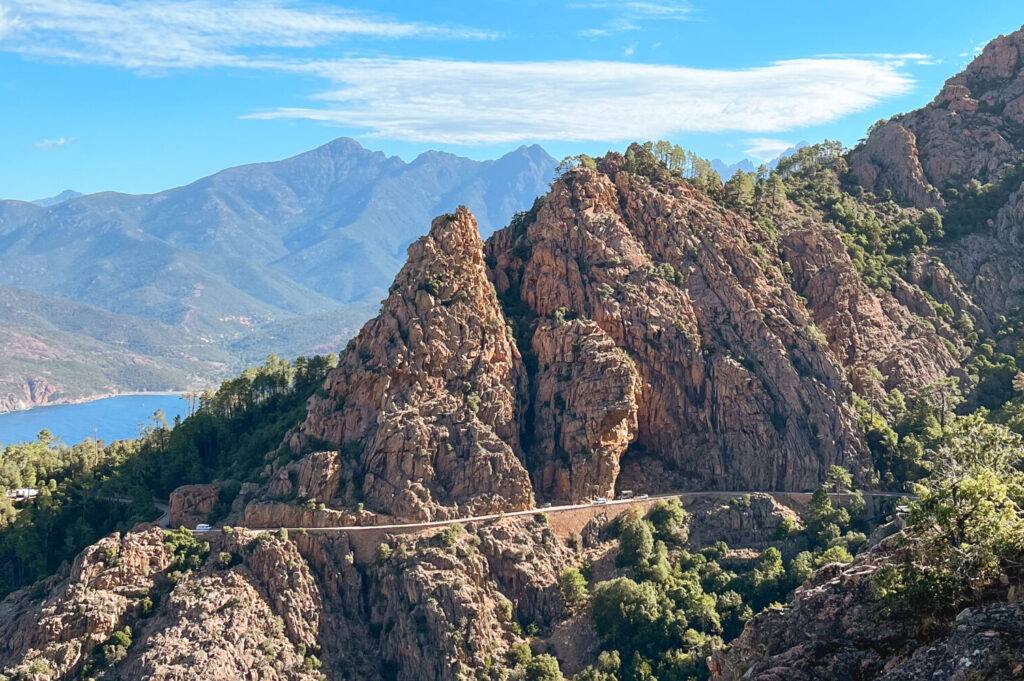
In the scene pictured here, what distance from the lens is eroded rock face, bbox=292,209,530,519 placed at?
10525cm

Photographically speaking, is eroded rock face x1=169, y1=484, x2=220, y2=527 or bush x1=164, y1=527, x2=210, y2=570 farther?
eroded rock face x1=169, y1=484, x2=220, y2=527

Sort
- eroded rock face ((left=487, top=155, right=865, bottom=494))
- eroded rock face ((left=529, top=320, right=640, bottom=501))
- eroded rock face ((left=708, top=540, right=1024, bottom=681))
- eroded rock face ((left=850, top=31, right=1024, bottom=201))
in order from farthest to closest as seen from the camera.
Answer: eroded rock face ((left=850, top=31, right=1024, bottom=201)) < eroded rock face ((left=487, top=155, right=865, bottom=494)) < eroded rock face ((left=529, top=320, right=640, bottom=501)) < eroded rock face ((left=708, top=540, right=1024, bottom=681))

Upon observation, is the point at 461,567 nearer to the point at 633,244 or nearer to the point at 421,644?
the point at 421,644

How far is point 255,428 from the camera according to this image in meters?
124

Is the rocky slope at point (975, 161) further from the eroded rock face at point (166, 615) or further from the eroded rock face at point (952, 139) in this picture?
the eroded rock face at point (166, 615)

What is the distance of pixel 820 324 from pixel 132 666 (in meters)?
86.3

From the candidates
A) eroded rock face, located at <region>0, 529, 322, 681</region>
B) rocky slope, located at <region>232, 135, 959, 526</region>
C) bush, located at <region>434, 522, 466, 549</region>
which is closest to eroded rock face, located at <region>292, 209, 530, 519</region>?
rocky slope, located at <region>232, 135, 959, 526</region>

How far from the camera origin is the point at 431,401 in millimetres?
109562

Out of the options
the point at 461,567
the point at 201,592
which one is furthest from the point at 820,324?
the point at 201,592

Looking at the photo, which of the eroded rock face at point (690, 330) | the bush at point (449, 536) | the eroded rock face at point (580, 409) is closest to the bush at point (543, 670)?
the bush at point (449, 536)

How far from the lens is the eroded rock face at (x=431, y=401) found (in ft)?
345

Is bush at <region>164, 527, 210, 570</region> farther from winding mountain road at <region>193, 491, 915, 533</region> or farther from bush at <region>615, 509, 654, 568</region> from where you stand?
bush at <region>615, 509, 654, 568</region>

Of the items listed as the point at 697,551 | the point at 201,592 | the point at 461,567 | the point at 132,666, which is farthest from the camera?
the point at 697,551

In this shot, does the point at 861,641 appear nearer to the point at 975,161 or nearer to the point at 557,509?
the point at 557,509
